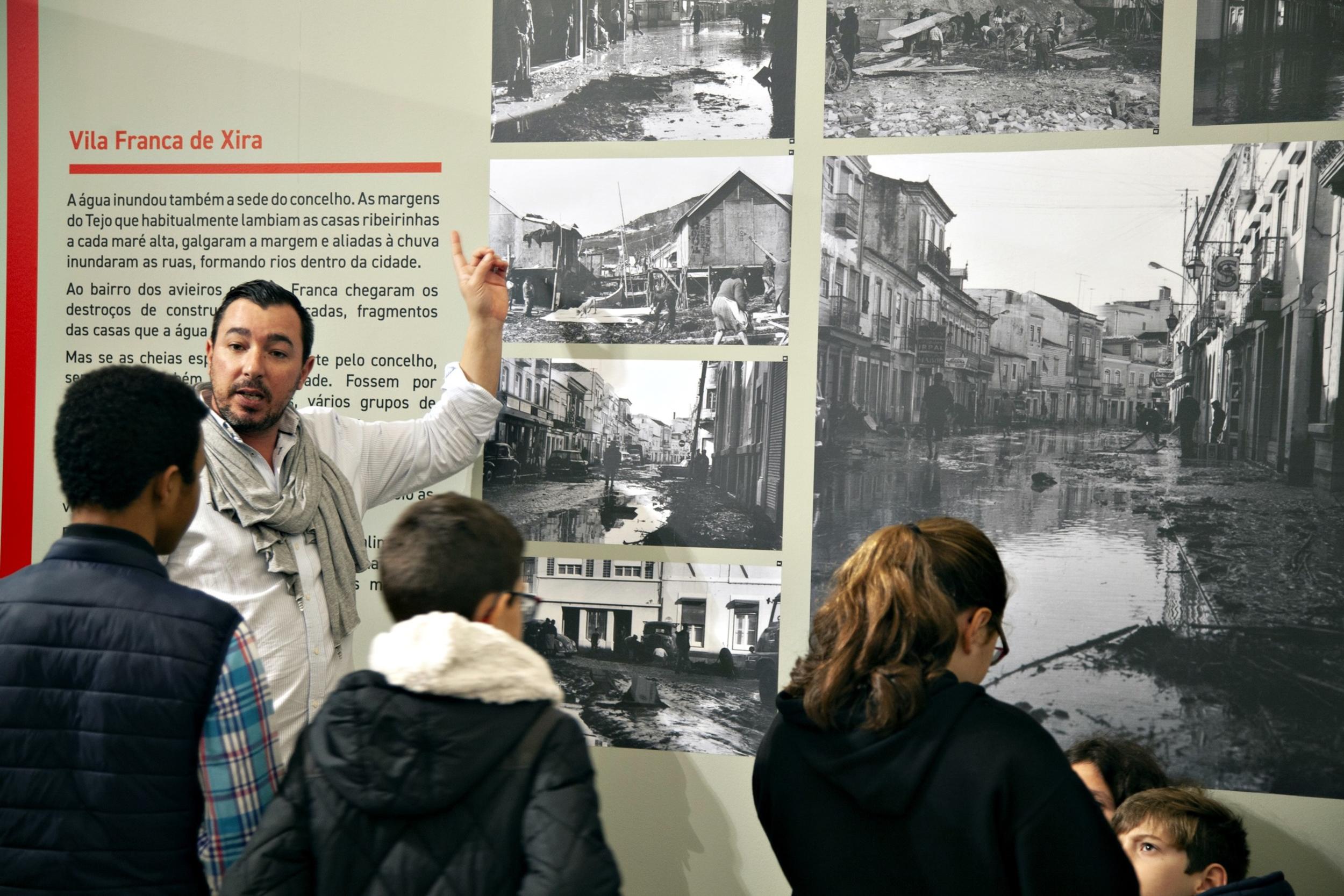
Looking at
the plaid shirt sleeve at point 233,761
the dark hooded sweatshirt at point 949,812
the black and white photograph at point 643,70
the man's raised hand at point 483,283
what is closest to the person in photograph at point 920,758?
the dark hooded sweatshirt at point 949,812

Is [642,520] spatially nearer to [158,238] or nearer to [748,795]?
[748,795]

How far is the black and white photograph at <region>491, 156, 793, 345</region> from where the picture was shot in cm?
250

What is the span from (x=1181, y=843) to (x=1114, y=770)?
21 cm

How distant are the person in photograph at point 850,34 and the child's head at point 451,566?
1.59 m

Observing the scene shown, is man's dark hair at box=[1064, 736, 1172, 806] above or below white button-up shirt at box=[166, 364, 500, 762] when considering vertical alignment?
below

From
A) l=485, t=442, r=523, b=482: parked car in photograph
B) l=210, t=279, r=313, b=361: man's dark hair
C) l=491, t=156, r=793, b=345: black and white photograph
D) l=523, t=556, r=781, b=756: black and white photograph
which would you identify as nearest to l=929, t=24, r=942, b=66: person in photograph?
l=491, t=156, r=793, b=345: black and white photograph

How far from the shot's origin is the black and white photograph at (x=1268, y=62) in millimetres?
2275

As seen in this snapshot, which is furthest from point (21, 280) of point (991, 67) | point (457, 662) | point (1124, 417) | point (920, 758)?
point (1124, 417)

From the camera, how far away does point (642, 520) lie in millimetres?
2568

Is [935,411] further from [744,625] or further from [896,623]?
[896,623]

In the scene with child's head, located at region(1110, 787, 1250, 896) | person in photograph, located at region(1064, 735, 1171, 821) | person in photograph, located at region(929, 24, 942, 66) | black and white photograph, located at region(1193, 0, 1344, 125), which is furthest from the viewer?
person in photograph, located at region(929, 24, 942, 66)

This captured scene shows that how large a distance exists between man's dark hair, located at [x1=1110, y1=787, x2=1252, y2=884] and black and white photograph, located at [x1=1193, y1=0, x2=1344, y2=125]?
1.41 metres

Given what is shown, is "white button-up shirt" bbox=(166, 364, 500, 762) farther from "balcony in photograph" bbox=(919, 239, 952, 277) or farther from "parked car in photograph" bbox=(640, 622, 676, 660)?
"balcony in photograph" bbox=(919, 239, 952, 277)

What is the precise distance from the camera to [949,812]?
1.33 metres
